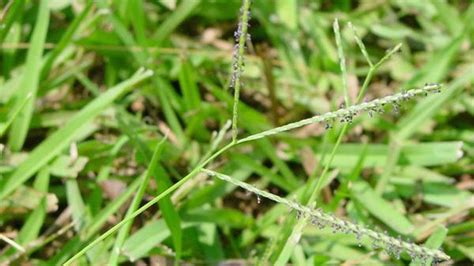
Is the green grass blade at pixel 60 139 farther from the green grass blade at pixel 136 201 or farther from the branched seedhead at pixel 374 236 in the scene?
the branched seedhead at pixel 374 236

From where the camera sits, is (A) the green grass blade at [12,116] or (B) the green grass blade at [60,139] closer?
(A) the green grass blade at [12,116]

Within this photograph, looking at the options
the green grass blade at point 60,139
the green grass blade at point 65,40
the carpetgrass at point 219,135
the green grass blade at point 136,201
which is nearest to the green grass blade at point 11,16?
the carpetgrass at point 219,135

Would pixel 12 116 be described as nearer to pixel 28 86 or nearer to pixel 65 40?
pixel 28 86

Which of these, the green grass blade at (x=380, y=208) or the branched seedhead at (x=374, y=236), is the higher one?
the branched seedhead at (x=374, y=236)

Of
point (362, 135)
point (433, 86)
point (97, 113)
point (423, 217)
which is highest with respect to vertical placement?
point (433, 86)

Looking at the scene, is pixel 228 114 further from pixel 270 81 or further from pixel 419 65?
pixel 419 65

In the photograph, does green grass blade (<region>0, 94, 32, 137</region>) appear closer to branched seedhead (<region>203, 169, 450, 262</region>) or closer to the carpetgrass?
the carpetgrass

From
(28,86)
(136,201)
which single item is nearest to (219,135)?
(136,201)

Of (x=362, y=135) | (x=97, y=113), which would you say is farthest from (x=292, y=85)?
(x=97, y=113)

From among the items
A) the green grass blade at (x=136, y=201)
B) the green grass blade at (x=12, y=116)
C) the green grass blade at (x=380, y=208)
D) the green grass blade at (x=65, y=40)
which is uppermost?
the green grass blade at (x=65, y=40)
